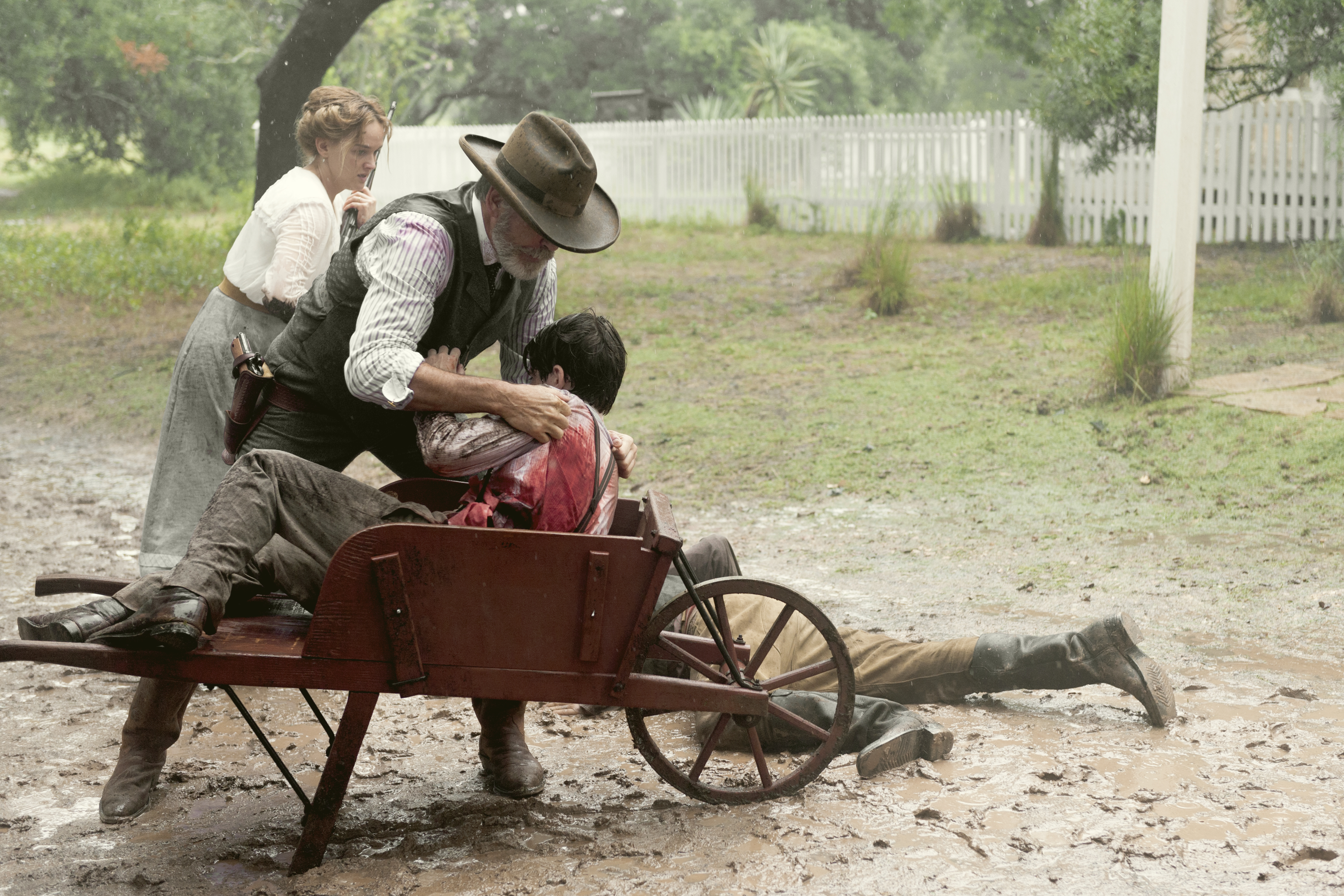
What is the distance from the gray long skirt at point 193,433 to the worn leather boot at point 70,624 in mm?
1156

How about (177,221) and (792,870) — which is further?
(177,221)

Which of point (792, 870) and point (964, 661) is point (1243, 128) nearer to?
point (964, 661)

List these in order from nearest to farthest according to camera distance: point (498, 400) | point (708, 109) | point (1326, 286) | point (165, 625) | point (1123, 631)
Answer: point (165, 625) < point (498, 400) < point (1123, 631) < point (1326, 286) < point (708, 109)

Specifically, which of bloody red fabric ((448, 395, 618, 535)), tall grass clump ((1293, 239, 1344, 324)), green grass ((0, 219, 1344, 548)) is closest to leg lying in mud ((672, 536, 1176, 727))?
bloody red fabric ((448, 395, 618, 535))

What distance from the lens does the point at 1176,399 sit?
25.1ft

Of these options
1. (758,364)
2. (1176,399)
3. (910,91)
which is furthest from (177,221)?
(910,91)

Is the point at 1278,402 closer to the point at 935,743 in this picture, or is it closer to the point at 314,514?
the point at 935,743

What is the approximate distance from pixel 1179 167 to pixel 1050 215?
24.9ft

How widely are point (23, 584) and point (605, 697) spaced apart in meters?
3.60

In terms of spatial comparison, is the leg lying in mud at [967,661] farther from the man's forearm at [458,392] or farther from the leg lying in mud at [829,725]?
the man's forearm at [458,392]

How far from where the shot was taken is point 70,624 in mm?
2904

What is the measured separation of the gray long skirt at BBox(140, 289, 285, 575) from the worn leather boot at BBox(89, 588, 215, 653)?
1.38m

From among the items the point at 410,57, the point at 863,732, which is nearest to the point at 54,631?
the point at 863,732

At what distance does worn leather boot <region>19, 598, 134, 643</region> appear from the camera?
2.90 meters
